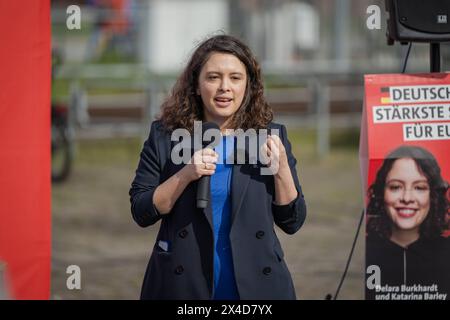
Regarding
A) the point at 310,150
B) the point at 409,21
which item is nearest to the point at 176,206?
the point at 409,21

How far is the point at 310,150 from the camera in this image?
14094mm

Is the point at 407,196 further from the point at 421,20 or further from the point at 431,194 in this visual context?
the point at 421,20

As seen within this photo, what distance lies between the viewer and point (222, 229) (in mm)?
3592

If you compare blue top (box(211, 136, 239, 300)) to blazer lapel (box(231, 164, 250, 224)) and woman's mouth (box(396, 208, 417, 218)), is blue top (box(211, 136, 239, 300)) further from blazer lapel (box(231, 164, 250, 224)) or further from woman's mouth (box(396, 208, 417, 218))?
woman's mouth (box(396, 208, 417, 218))

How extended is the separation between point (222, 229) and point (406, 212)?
3.73ft

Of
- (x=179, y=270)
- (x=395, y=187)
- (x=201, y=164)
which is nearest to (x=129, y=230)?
(x=395, y=187)

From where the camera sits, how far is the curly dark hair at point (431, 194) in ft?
14.2

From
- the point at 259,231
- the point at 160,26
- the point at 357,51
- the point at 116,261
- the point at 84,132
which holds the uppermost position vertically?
the point at 160,26

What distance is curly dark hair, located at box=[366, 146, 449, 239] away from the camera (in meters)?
4.34

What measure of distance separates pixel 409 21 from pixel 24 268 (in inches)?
87.8

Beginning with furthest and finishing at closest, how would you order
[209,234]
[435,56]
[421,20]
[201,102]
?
[435,56], [421,20], [201,102], [209,234]

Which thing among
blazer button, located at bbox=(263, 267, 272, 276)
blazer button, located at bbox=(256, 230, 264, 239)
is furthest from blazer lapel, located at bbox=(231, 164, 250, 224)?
blazer button, located at bbox=(263, 267, 272, 276)

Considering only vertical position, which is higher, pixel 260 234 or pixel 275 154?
pixel 275 154
